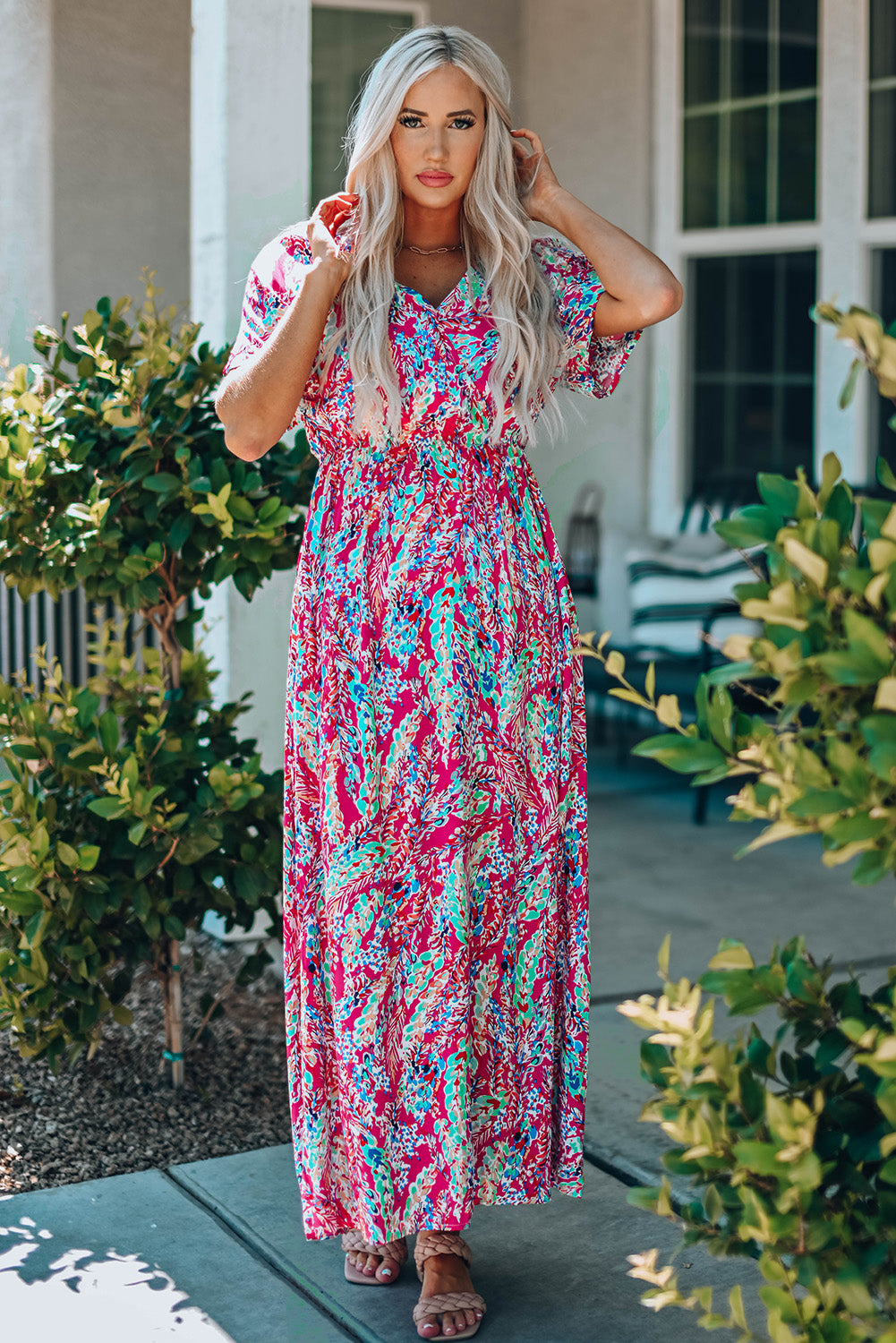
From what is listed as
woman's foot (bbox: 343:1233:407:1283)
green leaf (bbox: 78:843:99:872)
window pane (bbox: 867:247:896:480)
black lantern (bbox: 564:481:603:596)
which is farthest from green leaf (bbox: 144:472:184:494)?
black lantern (bbox: 564:481:603:596)

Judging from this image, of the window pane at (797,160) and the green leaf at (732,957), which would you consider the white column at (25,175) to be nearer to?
the window pane at (797,160)

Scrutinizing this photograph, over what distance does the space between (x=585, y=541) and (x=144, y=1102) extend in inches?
164

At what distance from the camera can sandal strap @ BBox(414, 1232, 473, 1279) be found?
2564 millimetres

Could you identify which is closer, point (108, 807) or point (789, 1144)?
point (789, 1144)

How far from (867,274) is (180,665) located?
3.77m

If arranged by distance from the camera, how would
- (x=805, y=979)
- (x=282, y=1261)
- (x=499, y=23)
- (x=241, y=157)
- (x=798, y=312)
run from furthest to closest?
(x=499, y=23) → (x=798, y=312) → (x=241, y=157) → (x=282, y=1261) → (x=805, y=979)

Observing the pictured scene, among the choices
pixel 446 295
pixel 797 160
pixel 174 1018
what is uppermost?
pixel 797 160

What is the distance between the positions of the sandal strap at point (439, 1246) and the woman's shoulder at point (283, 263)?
146 cm

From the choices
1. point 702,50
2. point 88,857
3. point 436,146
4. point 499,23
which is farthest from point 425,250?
point 499,23

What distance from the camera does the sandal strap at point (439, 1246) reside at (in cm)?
256

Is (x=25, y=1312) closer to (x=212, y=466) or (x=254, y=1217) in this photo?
(x=254, y=1217)

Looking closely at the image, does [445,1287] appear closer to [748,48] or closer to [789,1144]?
[789,1144]

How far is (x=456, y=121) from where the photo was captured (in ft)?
8.12

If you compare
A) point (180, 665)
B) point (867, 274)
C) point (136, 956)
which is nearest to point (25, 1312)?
point (136, 956)
